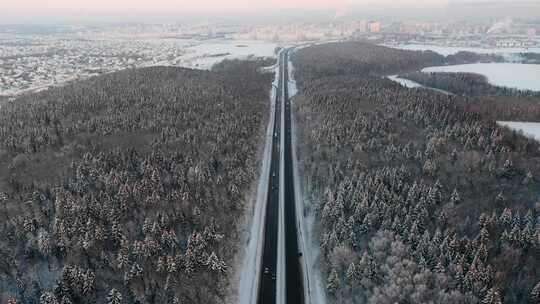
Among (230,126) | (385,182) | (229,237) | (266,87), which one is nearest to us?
(229,237)

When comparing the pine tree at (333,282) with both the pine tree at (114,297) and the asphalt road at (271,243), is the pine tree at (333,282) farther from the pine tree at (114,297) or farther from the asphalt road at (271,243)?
the pine tree at (114,297)

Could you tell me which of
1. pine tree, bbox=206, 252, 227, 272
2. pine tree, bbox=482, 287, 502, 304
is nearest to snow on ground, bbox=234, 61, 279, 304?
pine tree, bbox=206, 252, 227, 272

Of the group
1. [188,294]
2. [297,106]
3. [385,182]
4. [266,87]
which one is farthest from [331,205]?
[266,87]

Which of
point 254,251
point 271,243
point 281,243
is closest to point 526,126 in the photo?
point 281,243

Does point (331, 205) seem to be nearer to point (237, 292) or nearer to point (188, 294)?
point (237, 292)

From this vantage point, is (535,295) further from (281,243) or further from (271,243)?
(271,243)

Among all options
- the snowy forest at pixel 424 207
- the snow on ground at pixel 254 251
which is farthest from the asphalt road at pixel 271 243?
the snowy forest at pixel 424 207

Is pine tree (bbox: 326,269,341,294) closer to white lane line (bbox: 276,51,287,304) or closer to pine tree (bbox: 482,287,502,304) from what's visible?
white lane line (bbox: 276,51,287,304)
